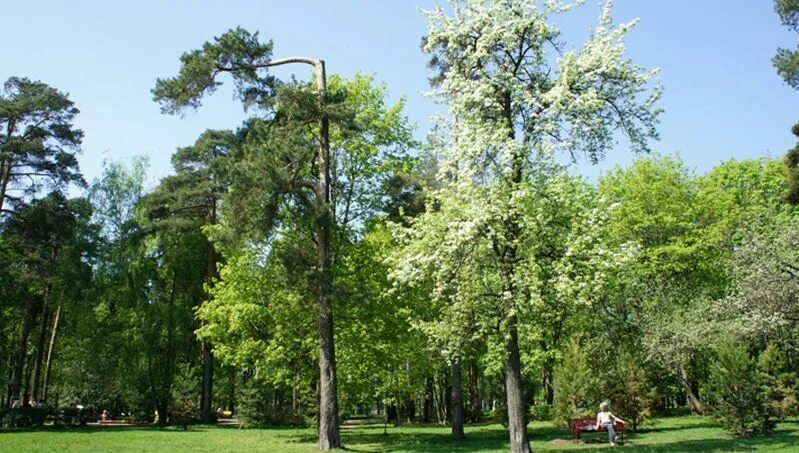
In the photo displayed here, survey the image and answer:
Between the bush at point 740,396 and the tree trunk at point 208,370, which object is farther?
the tree trunk at point 208,370

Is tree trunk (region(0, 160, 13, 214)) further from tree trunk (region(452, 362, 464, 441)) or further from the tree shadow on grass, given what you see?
tree trunk (region(452, 362, 464, 441))

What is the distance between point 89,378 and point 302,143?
2358 cm

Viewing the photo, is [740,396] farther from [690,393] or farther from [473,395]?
[473,395]

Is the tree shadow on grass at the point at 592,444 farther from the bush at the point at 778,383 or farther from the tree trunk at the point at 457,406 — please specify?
the bush at the point at 778,383

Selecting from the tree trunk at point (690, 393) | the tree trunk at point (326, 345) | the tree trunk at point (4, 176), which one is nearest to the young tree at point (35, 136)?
the tree trunk at point (4, 176)

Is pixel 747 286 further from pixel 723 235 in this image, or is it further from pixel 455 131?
pixel 723 235

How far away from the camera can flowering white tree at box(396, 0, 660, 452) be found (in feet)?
49.1

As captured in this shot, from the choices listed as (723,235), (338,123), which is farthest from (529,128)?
(723,235)

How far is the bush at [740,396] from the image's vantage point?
1866 cm

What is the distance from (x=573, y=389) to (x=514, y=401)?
32.2 feet

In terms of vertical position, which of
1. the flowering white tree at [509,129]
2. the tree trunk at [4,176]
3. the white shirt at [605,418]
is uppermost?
the tree trunk at [4,176]

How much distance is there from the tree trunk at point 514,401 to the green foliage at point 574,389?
30.7ft

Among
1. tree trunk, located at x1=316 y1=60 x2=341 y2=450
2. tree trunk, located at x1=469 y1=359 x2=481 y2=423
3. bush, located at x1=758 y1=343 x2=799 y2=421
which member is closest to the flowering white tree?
tree trunk, located at x1=316 y1=60 x2=341 y2=450

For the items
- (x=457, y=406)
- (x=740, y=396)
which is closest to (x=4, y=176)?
(x=457, y=406)
